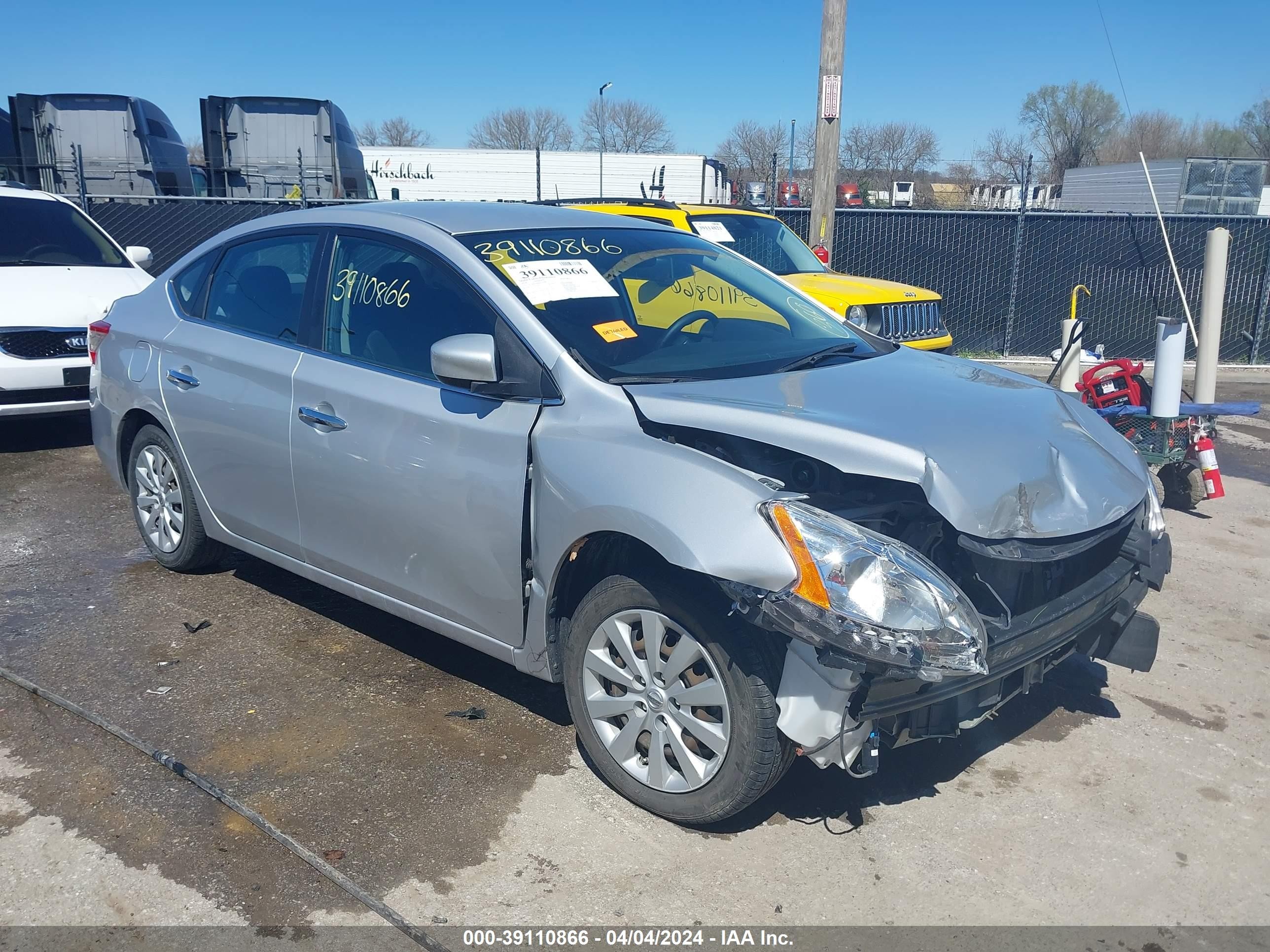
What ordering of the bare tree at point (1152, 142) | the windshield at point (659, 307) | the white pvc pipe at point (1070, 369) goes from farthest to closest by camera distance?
1. the bare tree at point (1152, 142)
2. the white pvc pipe at point (1070, 369)
3. the windshield at point (659, 307)

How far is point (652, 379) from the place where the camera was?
11.3 feet

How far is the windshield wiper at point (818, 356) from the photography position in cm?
375

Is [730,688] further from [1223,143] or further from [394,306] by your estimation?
[1223,143]

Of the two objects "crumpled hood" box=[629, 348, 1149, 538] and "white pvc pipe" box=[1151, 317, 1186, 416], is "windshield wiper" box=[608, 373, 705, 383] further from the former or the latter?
"white pvc pipe" box=[1151, 317, 1186, 416]

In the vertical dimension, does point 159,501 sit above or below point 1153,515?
below

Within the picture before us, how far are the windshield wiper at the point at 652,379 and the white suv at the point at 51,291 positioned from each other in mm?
5159

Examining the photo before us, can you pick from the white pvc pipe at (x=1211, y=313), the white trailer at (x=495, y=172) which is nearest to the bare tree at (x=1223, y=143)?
the white trailer at (x=495, y=172)

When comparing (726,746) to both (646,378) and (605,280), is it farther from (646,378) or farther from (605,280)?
(605,280)

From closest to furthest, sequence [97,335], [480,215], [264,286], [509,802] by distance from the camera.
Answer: [509,802]
[480,215]
[264,286]
[97,335]

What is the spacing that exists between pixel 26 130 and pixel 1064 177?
1168 inches

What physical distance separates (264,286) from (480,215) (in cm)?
106

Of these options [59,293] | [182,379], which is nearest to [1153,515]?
[182,379]

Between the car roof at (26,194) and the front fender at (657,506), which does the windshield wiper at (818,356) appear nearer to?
the front fender at (657,506)

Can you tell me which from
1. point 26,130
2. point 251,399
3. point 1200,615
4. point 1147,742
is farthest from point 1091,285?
point 26,130
